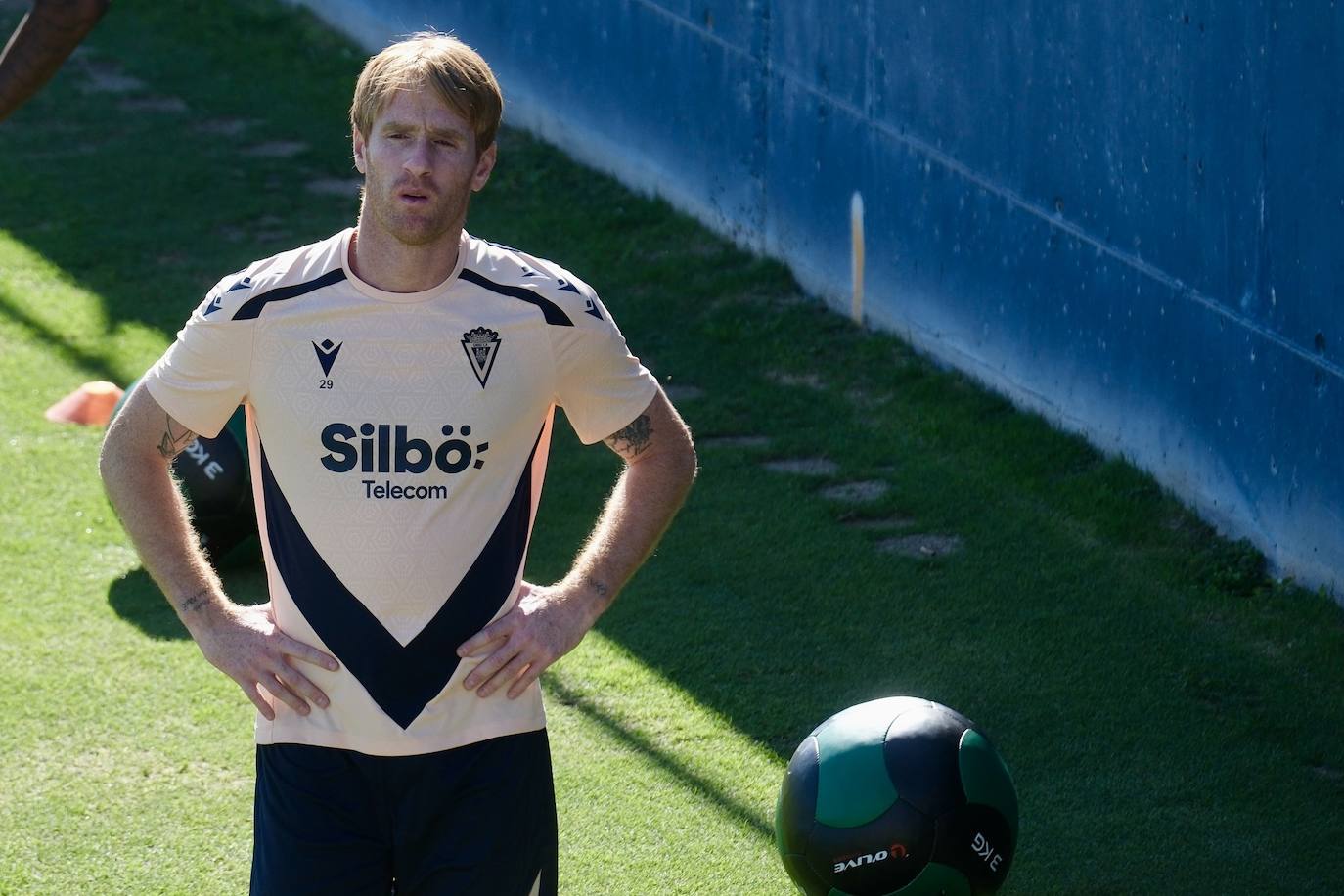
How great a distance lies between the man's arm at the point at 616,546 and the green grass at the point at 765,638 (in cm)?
188

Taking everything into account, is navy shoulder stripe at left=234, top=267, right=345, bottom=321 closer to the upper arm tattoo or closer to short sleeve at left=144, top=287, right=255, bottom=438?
short sleeve at left=144, top=287, right=255, bottom=438

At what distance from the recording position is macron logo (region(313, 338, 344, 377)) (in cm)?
388

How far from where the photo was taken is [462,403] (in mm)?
3893

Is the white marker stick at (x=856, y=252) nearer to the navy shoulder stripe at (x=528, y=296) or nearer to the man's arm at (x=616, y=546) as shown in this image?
Answer: the man's arm at (x=616, y=546)

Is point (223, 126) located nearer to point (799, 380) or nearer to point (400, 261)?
point (799, 380)

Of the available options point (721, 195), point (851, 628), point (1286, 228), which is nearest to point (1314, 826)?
point (851, 628)

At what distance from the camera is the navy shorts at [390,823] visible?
3.88m

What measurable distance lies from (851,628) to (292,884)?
12.5 ft

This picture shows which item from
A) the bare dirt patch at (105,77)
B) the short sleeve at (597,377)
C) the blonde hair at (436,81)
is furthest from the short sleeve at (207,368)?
the bare dirt patch at (105,77)

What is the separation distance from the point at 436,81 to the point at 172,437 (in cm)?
98

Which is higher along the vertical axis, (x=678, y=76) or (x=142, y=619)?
(x=678, y=76)

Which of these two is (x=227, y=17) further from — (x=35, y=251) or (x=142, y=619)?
(x=142, y=619)

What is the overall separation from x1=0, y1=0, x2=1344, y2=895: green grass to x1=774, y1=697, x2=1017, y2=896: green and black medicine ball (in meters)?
0.70

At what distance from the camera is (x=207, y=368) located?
3885 mm
